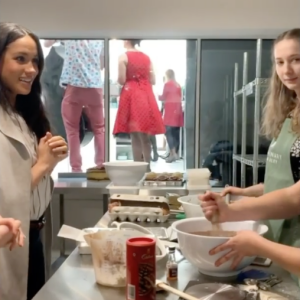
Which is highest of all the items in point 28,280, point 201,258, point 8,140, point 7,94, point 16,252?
point 7,94

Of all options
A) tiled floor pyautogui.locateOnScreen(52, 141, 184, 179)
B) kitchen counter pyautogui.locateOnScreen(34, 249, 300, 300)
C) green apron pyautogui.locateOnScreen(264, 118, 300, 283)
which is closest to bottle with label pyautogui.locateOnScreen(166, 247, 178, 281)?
kitchen counter pyautogui.locateOnScreen(34, 249, 300, 300)

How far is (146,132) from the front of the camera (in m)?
3.49

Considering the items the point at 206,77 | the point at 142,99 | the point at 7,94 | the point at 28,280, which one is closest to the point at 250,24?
the point at 206,77

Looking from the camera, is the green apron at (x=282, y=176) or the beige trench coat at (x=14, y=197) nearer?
the green apron at (x=282, y=176)

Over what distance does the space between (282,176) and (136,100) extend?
223cm

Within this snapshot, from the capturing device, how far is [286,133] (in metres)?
1.33

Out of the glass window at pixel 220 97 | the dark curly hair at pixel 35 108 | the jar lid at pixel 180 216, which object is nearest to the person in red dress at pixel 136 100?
the glass window at pixel 220 97

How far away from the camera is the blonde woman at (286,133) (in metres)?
1.27

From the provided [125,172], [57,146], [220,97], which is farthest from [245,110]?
[57,146]

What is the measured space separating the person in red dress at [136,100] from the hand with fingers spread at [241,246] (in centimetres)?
248

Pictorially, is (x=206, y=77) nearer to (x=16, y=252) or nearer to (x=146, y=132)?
(x=146, y=132)

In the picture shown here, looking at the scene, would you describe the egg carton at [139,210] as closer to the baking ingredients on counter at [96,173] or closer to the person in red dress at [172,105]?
the baking ingredients on counter at [96,173]

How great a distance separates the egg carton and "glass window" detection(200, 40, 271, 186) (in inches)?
84.3

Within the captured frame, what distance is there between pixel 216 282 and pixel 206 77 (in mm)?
2844
